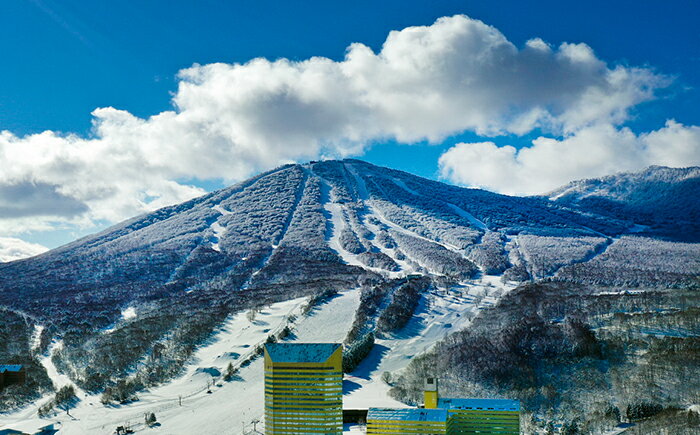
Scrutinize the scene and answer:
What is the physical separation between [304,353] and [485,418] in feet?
83.5

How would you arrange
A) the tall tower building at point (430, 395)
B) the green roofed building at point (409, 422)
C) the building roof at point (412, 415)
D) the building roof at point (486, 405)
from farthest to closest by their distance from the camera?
the tall tower building at point (430, 395)
the building roof at point (486, 405)
the building roof at point (412, 415)
the green roofed building at point (409, 422)

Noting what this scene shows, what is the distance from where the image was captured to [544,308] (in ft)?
474

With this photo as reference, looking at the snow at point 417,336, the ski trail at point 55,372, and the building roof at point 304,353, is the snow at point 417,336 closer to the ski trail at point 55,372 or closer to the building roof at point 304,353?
the building roof at point 304,353

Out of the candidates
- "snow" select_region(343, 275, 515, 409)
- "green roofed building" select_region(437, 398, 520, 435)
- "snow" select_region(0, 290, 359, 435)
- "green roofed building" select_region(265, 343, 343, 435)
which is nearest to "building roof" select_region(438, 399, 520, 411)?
"green roofed building" select_region(437, 398, 520, 435)

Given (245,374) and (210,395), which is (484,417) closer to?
(210,395)

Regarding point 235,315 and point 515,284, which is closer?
point 235,315

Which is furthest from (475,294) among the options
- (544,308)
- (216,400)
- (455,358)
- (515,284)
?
(216,400)

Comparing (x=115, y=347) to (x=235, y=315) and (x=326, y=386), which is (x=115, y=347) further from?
(x=326, y=386)

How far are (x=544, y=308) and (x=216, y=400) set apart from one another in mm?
74355

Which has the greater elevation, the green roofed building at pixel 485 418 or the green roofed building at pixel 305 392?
the green roofed building at pixel 305 392

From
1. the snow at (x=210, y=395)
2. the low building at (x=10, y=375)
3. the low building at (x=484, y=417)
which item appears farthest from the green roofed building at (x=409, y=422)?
the low building at (x=10, y=375)

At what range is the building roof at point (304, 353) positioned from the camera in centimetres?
7212

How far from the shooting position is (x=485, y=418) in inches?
3211

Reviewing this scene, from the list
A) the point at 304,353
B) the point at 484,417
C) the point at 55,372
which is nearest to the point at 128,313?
the point at 55,372
